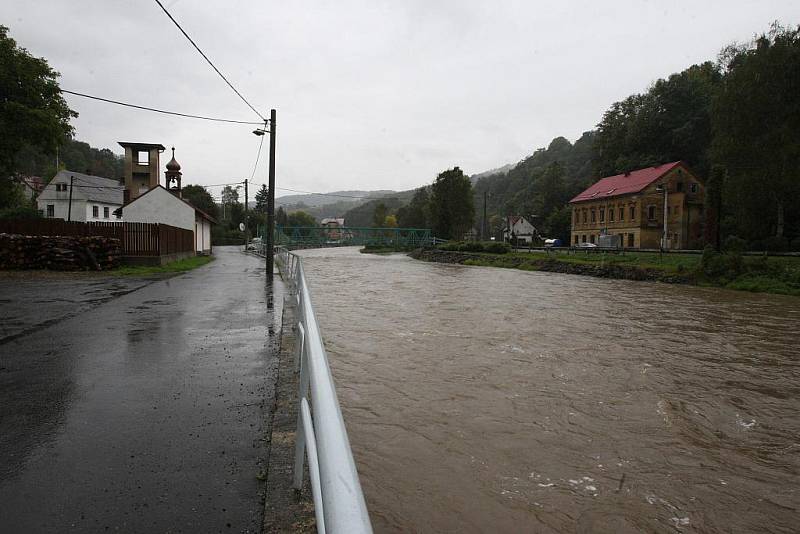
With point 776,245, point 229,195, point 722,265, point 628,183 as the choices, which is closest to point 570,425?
point 722,265

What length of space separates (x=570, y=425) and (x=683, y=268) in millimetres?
22644

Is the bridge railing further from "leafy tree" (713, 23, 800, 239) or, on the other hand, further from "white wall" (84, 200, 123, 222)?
"white wall" (84, 200, 123, 222)

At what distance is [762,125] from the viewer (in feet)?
92.6

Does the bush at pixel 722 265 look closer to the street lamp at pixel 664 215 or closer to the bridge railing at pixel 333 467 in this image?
the bridge railing at pixel 333 467

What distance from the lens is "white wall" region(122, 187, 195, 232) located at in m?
35.1

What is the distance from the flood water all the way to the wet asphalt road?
1.02 meters

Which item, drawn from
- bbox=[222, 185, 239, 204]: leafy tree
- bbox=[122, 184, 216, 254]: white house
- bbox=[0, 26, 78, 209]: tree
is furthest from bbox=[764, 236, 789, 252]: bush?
bbox=[222, 185, 239, 204]: leafy tree

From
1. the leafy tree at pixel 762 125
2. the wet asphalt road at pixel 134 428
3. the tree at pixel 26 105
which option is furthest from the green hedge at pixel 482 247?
the wet asphalt road at pixel 134 428

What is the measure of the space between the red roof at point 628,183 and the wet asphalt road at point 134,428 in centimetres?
5190

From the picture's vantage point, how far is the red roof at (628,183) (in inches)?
2039

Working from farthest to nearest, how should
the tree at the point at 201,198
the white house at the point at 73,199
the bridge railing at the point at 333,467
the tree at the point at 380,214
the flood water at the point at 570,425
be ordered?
the tree at the point at 380,214 < the tree at the point at 201,198 < the white house at the point at 73,199 < the flood water at the point at 570,425 < the bridge railing at the point at 333,467

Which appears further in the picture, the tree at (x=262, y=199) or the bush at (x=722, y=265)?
the tree at (x=262, y=199)

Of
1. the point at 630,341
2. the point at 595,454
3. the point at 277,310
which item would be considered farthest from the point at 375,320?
the point at 595,454

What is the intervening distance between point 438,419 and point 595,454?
1.49 metres
